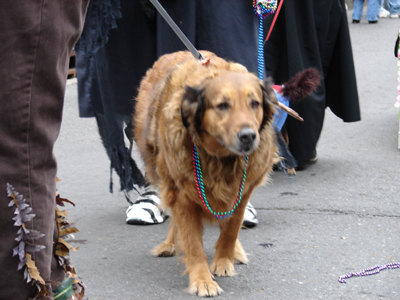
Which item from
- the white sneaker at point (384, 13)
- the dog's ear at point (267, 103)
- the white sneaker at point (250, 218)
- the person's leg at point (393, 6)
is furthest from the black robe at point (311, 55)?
the white sneaker at point (384, 13)

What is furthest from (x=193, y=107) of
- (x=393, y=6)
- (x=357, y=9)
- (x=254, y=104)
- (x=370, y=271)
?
(x=393, y=6)

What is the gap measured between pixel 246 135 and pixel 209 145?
268mm

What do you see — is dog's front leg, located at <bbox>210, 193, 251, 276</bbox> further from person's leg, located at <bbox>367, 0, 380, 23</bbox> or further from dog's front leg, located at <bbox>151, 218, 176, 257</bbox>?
person's leg, located at <bbox>367, 0, 380, 23</bbox>

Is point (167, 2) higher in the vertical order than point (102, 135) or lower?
higher

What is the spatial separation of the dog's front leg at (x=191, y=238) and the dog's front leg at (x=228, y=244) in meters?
0.14

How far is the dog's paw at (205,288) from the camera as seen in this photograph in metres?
2.55

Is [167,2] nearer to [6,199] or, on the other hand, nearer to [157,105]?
[157,105]

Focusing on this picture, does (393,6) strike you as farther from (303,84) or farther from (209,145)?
(209,145)

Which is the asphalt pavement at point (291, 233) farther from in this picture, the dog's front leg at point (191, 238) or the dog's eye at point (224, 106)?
the dog's eye at point (224, 106)

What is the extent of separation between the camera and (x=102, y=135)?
382cm

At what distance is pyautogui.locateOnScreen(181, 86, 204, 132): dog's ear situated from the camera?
2441 mm

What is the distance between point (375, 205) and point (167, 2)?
1.90m

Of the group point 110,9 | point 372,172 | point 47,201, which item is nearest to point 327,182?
point 372,172

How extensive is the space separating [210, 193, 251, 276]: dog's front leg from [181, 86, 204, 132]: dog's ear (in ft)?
1.67
